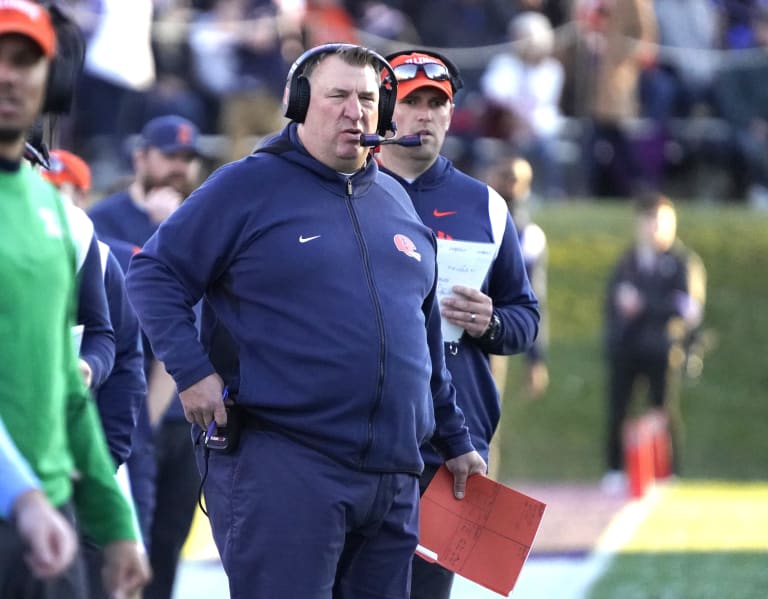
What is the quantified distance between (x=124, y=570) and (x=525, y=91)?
15117mm

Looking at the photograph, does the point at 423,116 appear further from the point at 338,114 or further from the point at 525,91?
the point at 525,91

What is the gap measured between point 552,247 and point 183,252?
14.6 m

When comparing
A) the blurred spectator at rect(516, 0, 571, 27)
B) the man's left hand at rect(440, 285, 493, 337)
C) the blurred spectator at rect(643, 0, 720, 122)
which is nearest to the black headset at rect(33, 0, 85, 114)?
the man's left hand at rect(440, 285, 493, 337)

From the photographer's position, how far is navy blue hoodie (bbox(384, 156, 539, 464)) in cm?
589

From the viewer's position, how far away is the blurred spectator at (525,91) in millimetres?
18203

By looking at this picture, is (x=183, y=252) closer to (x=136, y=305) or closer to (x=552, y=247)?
(x=136, y=305)

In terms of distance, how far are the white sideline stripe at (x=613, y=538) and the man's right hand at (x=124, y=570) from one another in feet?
19.4

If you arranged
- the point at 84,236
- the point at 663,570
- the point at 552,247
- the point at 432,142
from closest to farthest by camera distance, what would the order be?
the point at 84,236 → the point at 432,142 → the point at 663,570 → the point at 552,247

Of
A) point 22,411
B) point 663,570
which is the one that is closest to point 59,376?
point 22,411

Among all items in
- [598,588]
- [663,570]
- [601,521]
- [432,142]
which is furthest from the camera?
[601,521]

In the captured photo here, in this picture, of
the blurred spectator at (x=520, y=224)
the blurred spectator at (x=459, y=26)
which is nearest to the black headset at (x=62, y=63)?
the blurred spectator at (x=520, y=224)

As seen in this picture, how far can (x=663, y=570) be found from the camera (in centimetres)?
1032

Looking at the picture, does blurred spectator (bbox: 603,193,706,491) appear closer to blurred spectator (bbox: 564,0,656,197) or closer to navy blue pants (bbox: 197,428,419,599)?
blurred spectator (bbox: 564,0,656,197)

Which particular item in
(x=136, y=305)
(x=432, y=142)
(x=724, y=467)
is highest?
(x=432, y=142)
